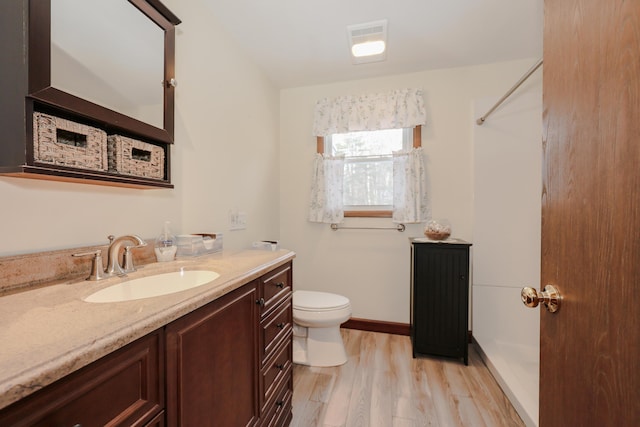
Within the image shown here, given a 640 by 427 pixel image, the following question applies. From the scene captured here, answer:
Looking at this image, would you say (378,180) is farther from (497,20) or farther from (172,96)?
(172,96)

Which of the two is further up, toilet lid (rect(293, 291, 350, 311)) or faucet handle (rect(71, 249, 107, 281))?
faucet handle (rect(71, 249, 107, 281))

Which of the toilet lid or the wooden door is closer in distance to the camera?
the wooden door

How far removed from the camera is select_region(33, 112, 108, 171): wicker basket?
2.65ft

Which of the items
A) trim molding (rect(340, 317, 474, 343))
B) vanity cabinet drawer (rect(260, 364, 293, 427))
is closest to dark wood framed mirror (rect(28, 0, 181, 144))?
vanity cabinet drawer (rect(260, 364, 293, 427))

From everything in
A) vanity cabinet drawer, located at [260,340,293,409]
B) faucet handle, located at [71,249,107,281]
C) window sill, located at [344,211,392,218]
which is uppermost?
window sill, located at [344,211,392,218]

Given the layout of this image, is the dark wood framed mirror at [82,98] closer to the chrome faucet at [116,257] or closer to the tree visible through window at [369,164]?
the chrome faucet at [116,257]

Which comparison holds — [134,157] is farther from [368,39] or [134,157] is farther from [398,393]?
[398,393]

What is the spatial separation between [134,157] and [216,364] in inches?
34.1

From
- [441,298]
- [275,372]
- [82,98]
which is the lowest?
[275,372]

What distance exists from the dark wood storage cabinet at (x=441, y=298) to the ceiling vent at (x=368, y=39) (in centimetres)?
148

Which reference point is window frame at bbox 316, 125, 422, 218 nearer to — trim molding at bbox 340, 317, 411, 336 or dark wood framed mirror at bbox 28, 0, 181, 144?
trim molding at bbox 340, 317, 411, 336

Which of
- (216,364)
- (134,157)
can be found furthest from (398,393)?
(134,157)

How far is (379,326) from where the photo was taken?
2621 mm

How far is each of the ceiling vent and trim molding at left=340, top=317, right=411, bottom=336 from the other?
2.29m
